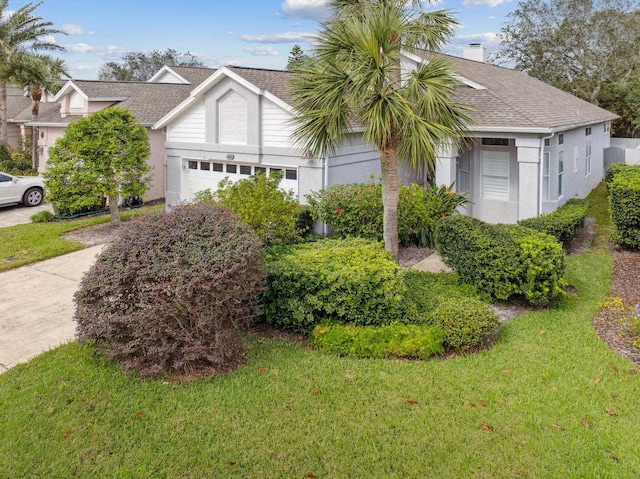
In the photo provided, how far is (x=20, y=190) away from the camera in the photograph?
1962 centimetres

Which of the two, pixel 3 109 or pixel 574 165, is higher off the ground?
pixel 3 109

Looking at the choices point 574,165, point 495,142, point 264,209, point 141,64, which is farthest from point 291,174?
point 141,64

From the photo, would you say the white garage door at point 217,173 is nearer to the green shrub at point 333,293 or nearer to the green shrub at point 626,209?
the green shrub at point 333,293

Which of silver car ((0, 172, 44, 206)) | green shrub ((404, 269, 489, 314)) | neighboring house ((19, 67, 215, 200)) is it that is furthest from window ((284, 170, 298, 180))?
silver car ((0, 172, 44, 206))

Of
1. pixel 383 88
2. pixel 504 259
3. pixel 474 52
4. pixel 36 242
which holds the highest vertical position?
pixel 474 52

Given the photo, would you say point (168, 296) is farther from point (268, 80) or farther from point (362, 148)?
point (268, 80)

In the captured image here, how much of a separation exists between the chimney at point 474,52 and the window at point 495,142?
33.4ft

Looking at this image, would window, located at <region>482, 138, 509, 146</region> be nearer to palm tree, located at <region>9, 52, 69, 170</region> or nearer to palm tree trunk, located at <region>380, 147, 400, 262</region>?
palm tree trunk, located at <region>380, 147, 400, 262</region>

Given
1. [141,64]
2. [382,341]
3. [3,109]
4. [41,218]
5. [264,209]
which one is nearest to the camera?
[382,341]

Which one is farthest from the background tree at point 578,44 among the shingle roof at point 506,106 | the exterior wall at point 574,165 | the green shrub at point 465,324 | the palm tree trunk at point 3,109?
the palm tree trunk at point 3,109

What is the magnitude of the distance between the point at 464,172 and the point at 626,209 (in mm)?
5094

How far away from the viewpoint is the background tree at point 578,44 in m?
34.0

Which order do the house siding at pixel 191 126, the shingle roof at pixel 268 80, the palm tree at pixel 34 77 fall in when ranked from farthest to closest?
1. the palm tree at pixel 34 77
2. the house siding at pixel 191 126
3. the shingle roof at pixel 268 80

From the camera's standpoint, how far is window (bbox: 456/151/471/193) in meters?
15.3
